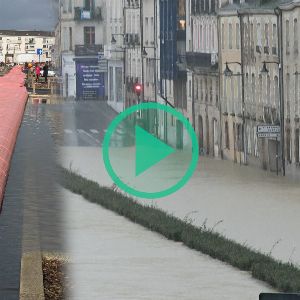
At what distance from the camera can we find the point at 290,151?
13609 millimetres

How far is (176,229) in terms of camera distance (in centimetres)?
742

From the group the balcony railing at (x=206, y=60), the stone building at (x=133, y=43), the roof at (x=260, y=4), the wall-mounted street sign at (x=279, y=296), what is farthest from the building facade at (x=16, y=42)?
the balcony railing at (x=206, y=60)

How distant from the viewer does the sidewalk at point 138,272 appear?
157 inches

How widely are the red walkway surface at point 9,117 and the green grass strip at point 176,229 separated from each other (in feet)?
3.69

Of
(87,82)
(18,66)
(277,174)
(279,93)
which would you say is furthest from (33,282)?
(279,93)

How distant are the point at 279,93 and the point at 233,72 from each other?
32.8 inches

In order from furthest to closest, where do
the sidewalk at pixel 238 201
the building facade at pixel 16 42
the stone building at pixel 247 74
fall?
1. the stone building at pixel 247 74
2. the sidewalk at pixel 238 201
3. the building facade at pixel 16 42

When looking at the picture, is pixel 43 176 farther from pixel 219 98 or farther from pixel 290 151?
pixel 219 98

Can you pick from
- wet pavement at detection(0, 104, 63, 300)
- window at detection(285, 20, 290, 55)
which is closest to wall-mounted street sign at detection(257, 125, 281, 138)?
window at detection(285, 20, 290, 55)

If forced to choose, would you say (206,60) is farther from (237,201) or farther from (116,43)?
(116,43)

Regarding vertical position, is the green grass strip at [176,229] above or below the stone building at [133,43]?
below

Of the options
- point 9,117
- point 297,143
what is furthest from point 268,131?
point 9,117
